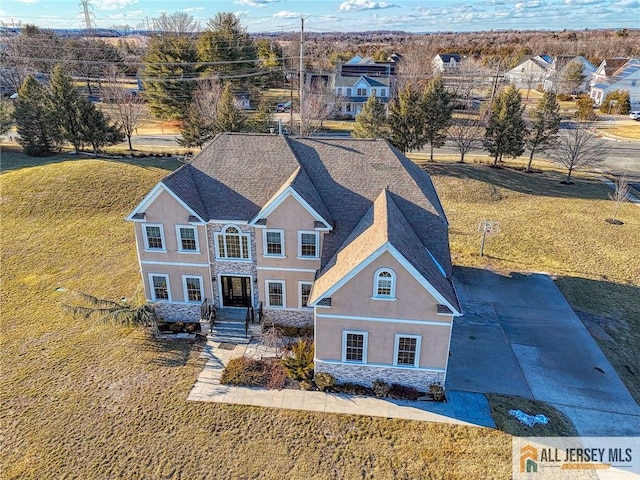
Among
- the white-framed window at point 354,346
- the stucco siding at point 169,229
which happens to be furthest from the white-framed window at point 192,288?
the white-framed window at point 354,346

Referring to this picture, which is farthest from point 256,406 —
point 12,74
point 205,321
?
point 12,74

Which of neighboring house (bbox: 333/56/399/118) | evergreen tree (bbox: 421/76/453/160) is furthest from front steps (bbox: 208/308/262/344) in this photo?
neighboring house (bbox: 333/56/399/118)

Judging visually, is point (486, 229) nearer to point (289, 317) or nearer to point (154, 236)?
point (289, 317)

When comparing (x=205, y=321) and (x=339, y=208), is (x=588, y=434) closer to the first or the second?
(x=339, y=208)

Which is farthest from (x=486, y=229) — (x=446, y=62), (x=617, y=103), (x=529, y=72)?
(x=446, y=62)

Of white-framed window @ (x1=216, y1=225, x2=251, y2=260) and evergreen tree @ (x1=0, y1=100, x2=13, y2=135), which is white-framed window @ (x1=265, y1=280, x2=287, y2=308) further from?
evergreen tree @ (x1=0, y1=100, x2=13, y2=135)

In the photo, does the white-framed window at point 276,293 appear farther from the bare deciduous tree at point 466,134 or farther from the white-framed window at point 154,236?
the bare deciduous tree at point 466,134
